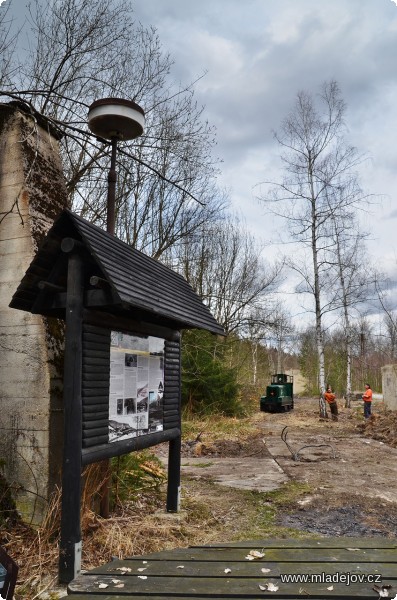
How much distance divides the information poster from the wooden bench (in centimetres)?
146

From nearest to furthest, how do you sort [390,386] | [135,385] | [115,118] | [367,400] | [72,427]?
[72,427], [135,385], [115,118], [367,400], [390,386]

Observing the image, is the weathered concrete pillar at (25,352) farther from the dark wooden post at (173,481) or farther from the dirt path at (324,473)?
the dirt path at (324,473)

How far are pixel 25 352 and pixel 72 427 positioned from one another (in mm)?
1586

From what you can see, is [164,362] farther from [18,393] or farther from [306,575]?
[306,575]

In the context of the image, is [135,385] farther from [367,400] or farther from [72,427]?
[367,400]

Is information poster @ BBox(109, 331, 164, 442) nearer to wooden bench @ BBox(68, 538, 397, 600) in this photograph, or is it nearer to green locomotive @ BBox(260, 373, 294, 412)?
wooden bench @ BBox(68, 538, 397, 600)

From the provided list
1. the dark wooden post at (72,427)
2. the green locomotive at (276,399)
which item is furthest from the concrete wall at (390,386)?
the dark wooden post at (72,427)

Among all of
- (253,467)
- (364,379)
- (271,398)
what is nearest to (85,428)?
(253,467)

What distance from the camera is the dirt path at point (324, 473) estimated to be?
21.1 feet

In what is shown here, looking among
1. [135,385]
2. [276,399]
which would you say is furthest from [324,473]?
[276,399]

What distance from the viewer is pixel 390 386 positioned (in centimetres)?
2547

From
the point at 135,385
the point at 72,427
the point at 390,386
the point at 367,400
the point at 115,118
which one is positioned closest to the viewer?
the point at 72,427

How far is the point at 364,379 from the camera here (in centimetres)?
4338

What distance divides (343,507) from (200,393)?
12.5 m
